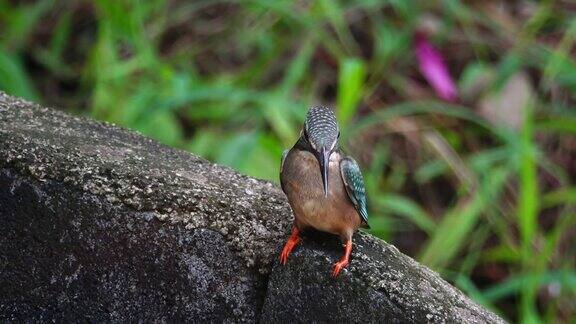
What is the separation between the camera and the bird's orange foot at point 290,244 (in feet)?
6.37

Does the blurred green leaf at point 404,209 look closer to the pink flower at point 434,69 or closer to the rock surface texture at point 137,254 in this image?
the pink flower at point 434,69

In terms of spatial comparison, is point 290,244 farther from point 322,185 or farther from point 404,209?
point 404,209

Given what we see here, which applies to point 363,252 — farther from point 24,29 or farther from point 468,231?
→ point 24,29

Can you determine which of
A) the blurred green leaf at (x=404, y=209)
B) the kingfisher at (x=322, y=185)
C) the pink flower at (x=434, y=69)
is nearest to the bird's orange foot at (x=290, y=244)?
the kingfisher at (x=322, y=185)

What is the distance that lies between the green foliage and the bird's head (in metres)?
1.60

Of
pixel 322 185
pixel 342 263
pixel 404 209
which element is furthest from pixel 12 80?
pixel 342 263

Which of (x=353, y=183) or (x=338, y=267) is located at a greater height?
(x=353, y=183)

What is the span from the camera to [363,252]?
6.47ft

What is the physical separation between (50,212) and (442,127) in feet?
9.26

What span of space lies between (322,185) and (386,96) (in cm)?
284

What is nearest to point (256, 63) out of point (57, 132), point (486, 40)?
point (486, 40)

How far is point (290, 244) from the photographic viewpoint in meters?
1.96

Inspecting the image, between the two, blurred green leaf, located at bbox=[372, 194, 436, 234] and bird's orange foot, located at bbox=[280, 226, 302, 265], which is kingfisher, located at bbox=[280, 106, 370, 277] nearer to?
bird's orange foot, located at bbox=[280, 226, 302, 265]

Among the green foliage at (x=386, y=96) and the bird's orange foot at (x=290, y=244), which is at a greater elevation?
the green foliage at (x=386, y=96)
